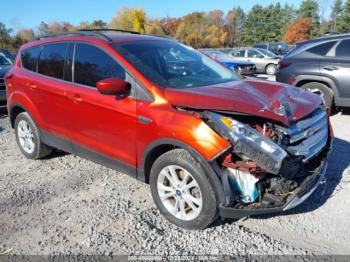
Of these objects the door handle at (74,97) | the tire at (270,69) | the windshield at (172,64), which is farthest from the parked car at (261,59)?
the door handle at (74,97)

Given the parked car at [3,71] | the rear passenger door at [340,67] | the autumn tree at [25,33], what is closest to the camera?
the rear passenger door at [340,67]

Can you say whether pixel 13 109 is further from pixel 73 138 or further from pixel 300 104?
pixel 300 104

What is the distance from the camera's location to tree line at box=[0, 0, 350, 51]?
7062 cm

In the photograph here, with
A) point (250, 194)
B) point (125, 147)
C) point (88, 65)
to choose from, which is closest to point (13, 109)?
point (88, 65)

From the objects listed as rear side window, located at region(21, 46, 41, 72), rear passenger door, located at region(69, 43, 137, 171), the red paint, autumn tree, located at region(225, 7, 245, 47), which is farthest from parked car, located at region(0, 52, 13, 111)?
autumn tree, located at region(225, 7, 245, 47)

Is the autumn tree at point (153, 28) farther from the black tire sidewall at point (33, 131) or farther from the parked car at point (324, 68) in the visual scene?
the black tire sidewall at point (33, 131)

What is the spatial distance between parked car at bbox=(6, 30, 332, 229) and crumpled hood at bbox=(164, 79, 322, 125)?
1cm

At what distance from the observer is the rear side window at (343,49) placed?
23.6ft

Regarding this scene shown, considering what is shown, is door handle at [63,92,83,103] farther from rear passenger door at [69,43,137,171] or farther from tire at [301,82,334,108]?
tire at [301,82,334,108]

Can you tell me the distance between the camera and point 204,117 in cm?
312

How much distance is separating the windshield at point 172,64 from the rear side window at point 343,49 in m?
3.84

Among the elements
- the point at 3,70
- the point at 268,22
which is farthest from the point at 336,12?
the point at 3,70

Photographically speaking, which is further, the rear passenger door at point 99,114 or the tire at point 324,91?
the tire at point 324,91

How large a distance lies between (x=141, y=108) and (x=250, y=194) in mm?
1339
